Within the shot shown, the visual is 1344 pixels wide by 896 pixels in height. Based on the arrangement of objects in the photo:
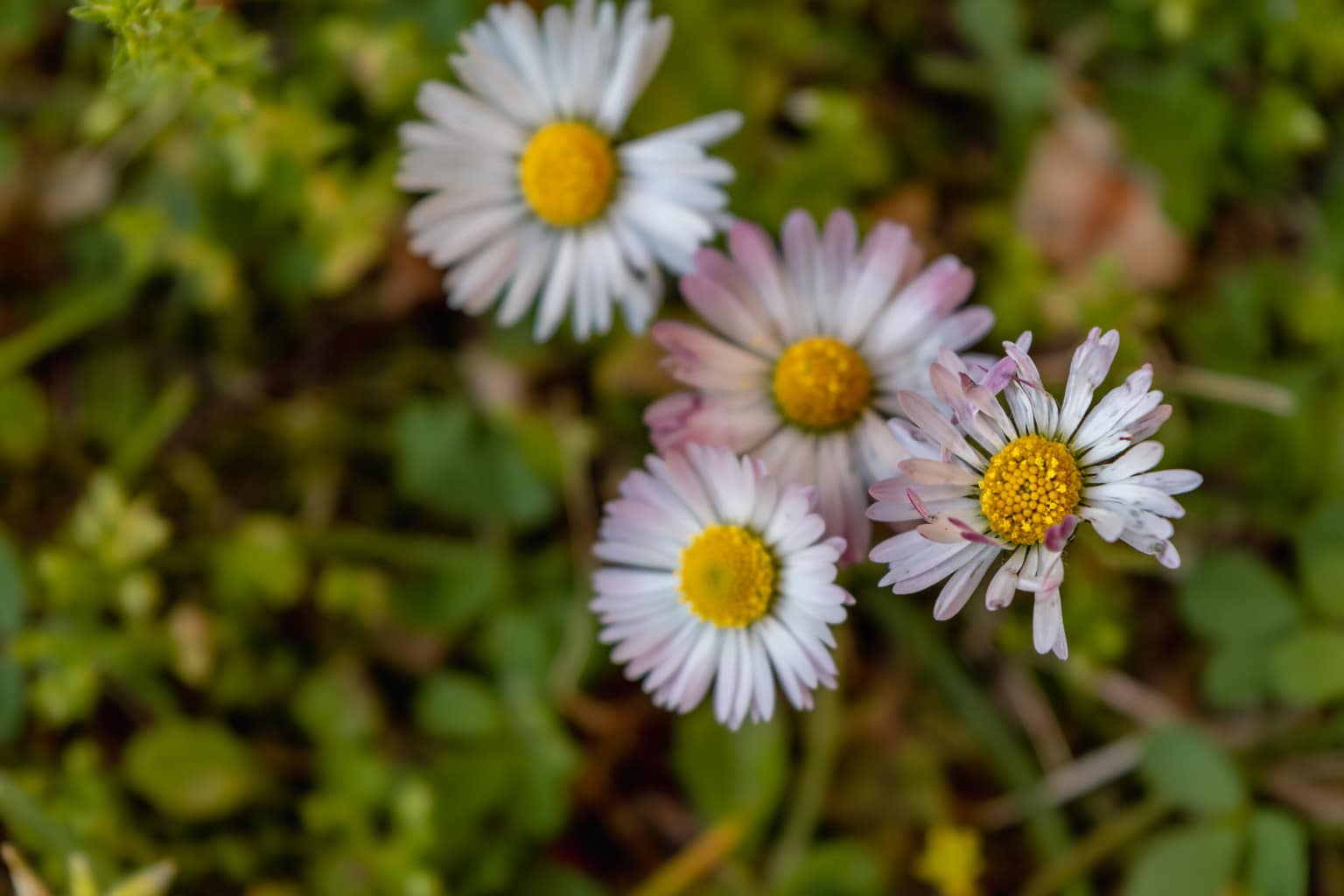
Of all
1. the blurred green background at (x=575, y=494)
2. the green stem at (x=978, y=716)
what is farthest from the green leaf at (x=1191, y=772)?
the green stem at (x=978, y=716)

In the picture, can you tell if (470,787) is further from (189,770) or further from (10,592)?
(10,592)

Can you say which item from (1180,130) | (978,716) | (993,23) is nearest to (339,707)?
(978,716)

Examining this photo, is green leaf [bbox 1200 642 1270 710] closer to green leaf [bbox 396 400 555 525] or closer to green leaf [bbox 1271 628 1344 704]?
green leaf [bbox 1271 628 1344 704]

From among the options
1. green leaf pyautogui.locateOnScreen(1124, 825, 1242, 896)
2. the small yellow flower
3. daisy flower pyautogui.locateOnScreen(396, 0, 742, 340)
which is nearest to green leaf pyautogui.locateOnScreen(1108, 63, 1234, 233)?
daisy flower pyautogui.locateOnScreen(396, 0, 742, 340)

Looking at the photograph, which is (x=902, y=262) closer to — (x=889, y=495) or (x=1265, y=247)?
(x=889, y=495)

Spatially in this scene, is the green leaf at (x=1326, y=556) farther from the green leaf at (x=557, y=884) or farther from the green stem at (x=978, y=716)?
the green leaf at (x=557, y=884)

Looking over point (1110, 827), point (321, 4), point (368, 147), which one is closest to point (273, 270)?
point (368, 147)
